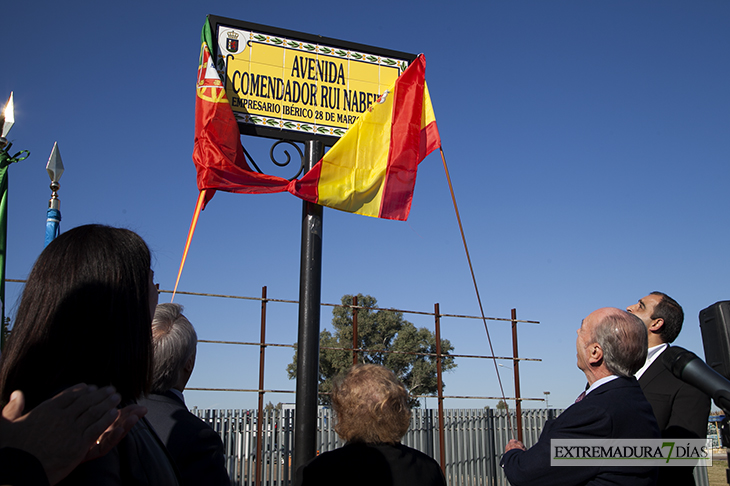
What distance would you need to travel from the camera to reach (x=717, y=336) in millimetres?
2812

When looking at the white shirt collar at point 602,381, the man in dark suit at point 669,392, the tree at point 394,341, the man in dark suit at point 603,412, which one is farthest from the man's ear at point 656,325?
the tree at point 394,341

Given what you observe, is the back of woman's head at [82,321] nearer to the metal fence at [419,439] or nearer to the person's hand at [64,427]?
the person's hand at [64,427]

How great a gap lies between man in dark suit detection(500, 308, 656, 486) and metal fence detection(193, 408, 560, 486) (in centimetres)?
520

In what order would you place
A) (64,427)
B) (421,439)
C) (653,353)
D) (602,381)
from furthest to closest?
(421,439) < (653,353) < (602,381) < (64,427)

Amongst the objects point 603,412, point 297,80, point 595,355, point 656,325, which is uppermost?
point 297,80

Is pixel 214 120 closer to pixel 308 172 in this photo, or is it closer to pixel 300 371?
pixel 308 172

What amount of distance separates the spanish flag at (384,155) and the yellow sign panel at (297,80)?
0.16m

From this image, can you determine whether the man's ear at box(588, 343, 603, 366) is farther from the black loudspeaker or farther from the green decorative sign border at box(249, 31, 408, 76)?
the green decorative sign border at box(249, 31, 408, 76)

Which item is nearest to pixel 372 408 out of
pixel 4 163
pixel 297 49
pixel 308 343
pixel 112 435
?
pixel 112 435

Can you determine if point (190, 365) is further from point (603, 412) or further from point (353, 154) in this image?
point (353, 154)

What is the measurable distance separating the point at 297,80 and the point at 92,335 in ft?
12.6

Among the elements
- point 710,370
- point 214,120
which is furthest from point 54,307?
point 214,120

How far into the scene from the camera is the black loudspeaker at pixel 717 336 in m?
2.77

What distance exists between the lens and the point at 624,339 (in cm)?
261
